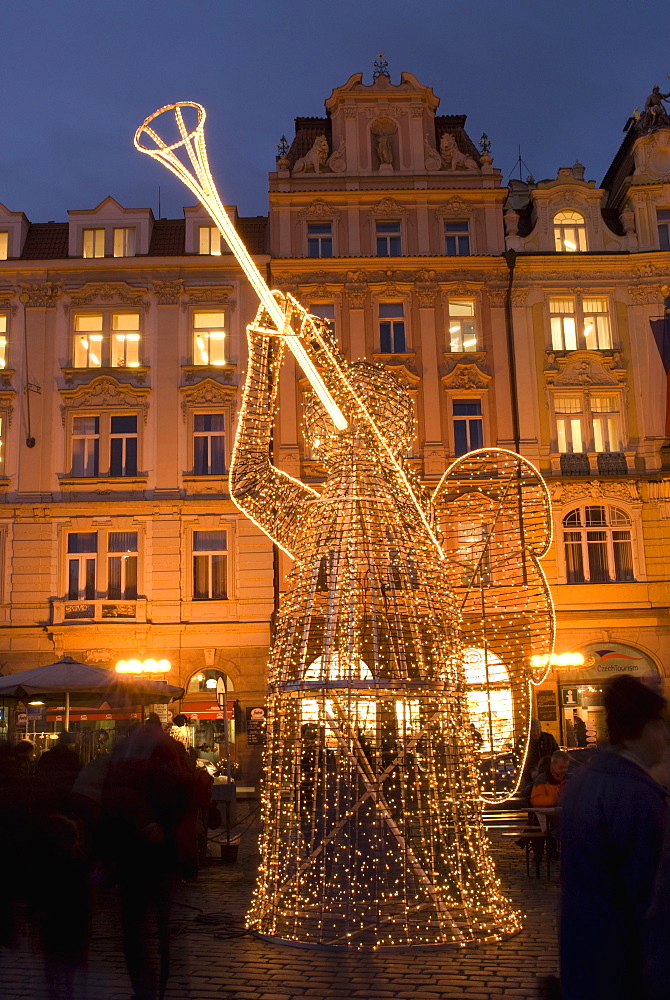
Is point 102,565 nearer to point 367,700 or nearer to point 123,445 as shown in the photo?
point 123,445

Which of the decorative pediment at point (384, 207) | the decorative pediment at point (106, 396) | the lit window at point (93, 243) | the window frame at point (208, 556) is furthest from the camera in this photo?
the lit window at point (93, 243)

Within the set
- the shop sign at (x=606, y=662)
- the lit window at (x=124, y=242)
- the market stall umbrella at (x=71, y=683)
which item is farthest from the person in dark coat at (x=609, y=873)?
the lit window at (x=124, y=242)

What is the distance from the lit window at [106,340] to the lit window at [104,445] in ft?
4.33

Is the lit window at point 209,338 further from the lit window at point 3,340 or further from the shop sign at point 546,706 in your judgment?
the shop sign at point 546,706

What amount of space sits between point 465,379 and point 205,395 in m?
6.25

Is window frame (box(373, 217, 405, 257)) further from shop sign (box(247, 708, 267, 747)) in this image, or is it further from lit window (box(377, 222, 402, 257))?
shop sign (box(247, 708, 267, 747))

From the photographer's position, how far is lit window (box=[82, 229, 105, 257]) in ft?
83.4

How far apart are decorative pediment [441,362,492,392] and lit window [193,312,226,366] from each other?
5461mm

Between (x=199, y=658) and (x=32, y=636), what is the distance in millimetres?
3802

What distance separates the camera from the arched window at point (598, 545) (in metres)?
23.8

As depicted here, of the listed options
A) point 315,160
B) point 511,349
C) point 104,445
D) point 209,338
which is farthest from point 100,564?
point 315,160

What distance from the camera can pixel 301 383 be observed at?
24391mm

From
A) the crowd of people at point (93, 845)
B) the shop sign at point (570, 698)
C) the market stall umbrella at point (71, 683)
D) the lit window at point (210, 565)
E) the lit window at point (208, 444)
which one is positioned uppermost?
the lit window at point (208, 444)

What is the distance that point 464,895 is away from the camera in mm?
6699
